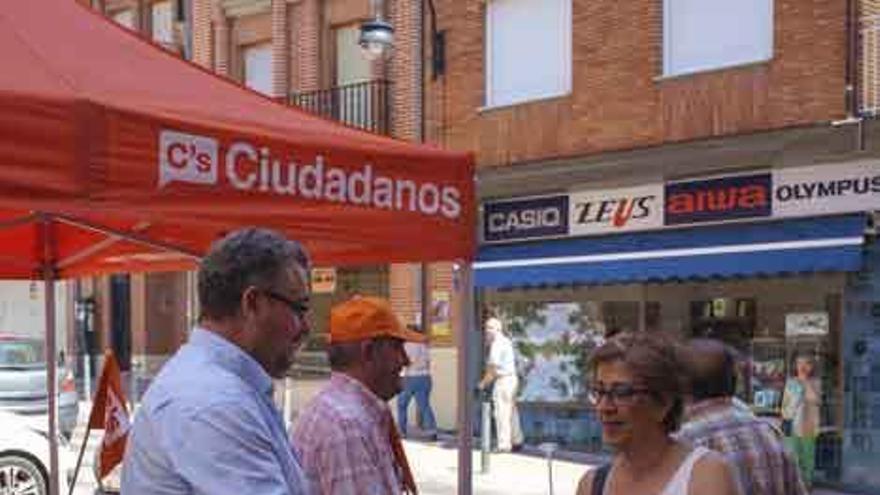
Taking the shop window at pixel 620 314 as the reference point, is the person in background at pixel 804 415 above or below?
below

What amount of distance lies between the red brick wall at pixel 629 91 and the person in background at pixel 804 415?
2.98 metres

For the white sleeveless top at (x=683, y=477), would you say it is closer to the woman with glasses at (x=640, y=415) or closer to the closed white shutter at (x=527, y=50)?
the woman with glasses at (x=640, y=415)

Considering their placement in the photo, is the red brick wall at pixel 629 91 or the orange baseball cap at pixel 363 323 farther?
the red brick wall at pixel 629 91

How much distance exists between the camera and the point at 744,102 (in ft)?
50.3

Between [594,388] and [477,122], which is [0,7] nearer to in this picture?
[594,388]

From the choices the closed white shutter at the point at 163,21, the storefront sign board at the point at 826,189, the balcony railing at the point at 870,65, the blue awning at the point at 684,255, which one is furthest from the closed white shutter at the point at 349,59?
the balcony railing at the point at 870,65

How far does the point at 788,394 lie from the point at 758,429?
1047 centimetres

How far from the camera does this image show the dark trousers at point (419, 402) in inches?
703

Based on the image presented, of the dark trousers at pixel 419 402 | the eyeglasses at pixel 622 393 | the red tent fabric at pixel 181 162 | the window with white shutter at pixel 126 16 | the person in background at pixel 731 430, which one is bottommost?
the dark trousers at pixel 419 402

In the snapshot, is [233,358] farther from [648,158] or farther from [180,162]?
[648,158]

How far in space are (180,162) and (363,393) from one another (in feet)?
3.83

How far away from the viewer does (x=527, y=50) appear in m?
18.2

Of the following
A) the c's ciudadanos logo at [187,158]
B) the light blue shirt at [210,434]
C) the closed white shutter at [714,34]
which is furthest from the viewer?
the closed white shutter at [714,34]

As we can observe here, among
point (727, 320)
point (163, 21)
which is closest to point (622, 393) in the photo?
point (727, 320)
